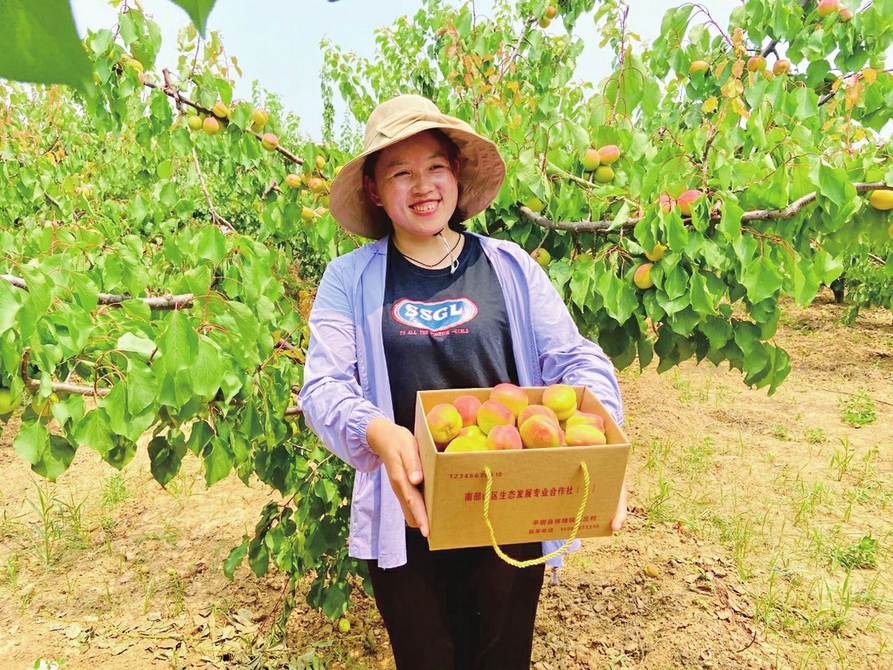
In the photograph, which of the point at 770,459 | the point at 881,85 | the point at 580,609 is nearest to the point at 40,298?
the point at 580,609

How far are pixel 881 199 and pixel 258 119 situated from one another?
2.07 meters

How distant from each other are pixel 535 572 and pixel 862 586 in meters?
1.98

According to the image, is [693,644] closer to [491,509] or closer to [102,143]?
[491,509]

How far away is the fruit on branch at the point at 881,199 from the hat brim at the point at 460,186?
38.4 inches

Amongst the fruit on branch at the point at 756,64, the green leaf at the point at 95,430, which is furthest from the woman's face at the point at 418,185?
the fruit on branch at the point at 756,64

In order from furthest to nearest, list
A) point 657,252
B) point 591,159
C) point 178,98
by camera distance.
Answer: point 178,98
point 591,159
point 657,252

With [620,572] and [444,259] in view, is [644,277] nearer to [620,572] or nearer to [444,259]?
[444,259]

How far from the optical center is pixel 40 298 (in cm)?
122

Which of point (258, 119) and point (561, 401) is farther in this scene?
point (258, 119)

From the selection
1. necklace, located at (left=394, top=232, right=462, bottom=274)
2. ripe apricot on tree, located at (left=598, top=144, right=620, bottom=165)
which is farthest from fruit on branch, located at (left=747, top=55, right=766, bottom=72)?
necklace, located at (left=394, top=232, right=462, bottom=274)

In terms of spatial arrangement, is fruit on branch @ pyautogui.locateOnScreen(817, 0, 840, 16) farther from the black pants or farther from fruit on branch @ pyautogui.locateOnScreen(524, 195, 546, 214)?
the black pants

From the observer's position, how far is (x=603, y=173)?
78.6 inches

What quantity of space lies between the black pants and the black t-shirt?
0.35 m

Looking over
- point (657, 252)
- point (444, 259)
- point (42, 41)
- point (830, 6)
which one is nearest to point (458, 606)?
point (444, 259)
